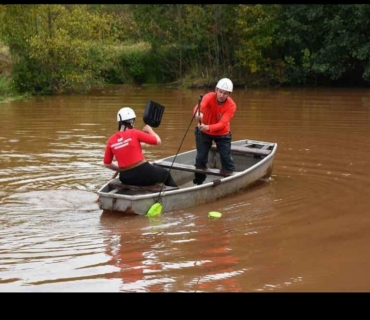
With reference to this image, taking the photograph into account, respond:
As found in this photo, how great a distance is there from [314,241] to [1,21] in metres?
22.9

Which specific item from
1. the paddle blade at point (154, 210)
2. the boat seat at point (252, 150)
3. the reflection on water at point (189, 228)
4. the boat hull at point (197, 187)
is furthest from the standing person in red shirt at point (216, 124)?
the paddle blade at point (154, 210)

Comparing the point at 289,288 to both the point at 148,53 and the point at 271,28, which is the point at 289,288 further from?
the point at 148,53

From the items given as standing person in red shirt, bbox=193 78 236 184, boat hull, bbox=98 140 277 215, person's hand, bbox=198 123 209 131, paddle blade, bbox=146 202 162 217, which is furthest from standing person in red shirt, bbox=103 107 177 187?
standing person in red shirt, bbox=193 78 236 184

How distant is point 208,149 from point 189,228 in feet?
8.78

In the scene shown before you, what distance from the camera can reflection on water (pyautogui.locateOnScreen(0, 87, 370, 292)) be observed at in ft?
20.1

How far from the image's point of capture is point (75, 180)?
10.7 meters

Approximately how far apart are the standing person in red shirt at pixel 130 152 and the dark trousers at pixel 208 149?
1593 millimetres

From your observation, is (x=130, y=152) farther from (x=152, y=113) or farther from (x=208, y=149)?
(x=208, y=149)

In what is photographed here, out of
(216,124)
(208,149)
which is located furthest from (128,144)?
(208,149)

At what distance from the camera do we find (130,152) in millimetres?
8492
